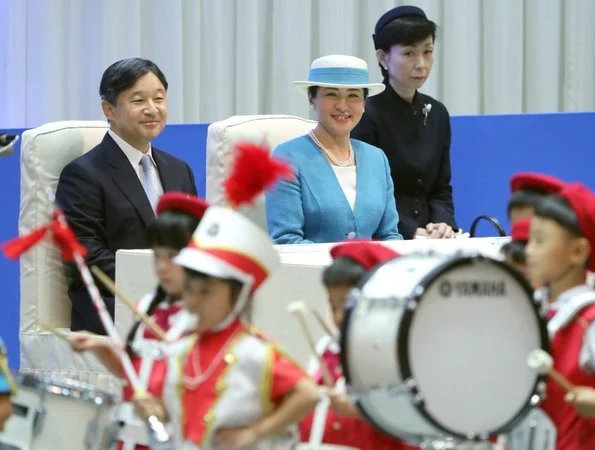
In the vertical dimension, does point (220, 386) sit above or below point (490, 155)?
below

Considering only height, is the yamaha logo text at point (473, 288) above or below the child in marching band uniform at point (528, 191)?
below

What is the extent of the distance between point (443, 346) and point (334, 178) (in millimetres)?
1743

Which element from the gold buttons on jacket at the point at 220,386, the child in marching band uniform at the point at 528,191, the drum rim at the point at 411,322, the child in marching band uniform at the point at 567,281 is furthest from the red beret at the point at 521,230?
the gold buttons on jacket at the point at 220,386

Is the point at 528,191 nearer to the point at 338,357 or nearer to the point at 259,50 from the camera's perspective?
the point at 338,357

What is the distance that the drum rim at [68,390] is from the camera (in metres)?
2.34

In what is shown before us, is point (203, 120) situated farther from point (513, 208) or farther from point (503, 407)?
point (503, 407)

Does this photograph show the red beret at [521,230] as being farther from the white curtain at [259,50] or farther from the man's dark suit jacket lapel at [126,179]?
the white curtain at [259,50]

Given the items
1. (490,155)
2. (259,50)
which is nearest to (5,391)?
(490,155)

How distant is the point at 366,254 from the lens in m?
2.38

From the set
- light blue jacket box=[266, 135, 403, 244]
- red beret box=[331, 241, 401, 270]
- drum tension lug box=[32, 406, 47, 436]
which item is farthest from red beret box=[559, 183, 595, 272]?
light blue jacket box=[266, 135, 403, 244]

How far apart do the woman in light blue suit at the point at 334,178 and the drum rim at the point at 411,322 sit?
1.58 metres

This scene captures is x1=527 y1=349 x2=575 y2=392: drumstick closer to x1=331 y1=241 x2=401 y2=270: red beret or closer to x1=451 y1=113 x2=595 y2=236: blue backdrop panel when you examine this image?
x1=331 y1=241 x2=401 y2=270: red beret

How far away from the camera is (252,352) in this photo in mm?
2182

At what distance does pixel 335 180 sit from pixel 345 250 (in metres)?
1.47
